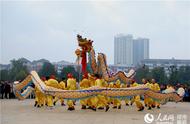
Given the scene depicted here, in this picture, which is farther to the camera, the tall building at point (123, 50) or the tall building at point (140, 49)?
the tall building at point (140, 49)

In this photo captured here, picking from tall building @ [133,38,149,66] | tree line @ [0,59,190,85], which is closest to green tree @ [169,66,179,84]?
tree line @ [0,59,190,85]

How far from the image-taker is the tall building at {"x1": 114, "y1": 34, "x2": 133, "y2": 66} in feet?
349

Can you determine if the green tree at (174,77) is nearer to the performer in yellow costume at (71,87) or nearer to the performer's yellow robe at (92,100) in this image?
the performer's yellow robe at (92,100)

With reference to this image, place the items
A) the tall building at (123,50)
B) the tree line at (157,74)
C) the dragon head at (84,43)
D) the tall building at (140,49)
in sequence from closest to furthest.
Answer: the dragon head at (84,43)
the tree line at (157,74)
the tall building at (123,50)
the tall building at (140,49)

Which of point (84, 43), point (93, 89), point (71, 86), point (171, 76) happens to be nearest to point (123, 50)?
point (171, 76)

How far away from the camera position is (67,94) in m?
13.6

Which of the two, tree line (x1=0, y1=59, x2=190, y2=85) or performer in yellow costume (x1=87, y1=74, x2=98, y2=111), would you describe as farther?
tree line (x1=0, y1=59, x2=190, y2=85)

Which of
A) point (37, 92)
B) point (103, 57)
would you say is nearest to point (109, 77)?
point (103, 57)

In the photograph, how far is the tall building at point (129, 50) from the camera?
10662 cm

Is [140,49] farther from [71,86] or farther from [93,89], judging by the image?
[93,89]

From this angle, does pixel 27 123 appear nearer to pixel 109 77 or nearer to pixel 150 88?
pixel 150 88

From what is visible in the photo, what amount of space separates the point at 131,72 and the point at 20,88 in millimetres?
5610

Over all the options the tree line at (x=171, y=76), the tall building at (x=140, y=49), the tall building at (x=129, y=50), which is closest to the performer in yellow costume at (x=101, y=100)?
the tree line at (x=171, y=76)

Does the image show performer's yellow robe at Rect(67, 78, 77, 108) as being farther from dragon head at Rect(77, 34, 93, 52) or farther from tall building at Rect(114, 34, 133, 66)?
tall building at Rect(114, 34, 133, 66)
